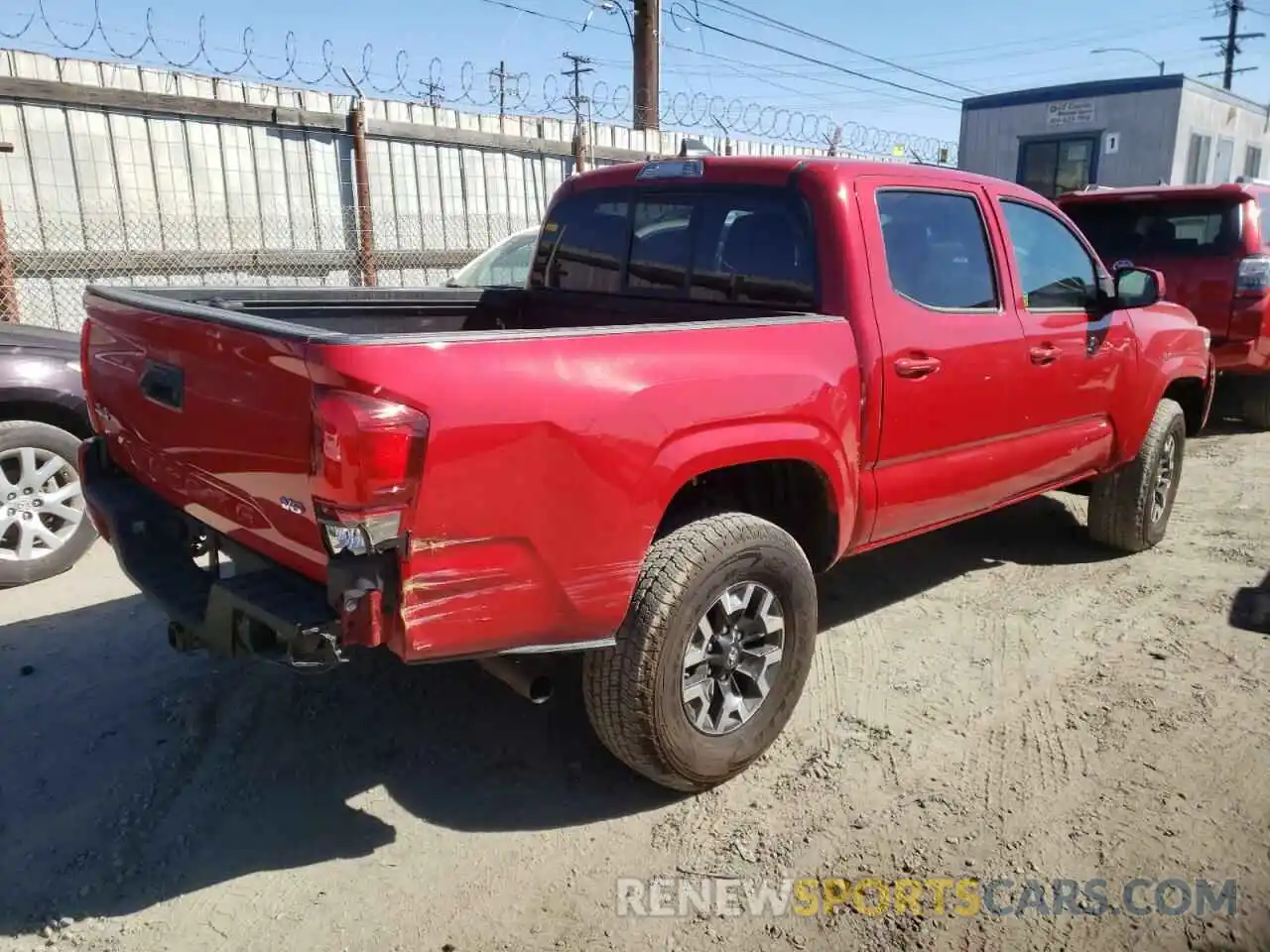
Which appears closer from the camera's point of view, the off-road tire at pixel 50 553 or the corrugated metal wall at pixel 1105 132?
the off-road tire at pixel 50 553

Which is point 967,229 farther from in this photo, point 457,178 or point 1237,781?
point 457,178

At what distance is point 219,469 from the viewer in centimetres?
272

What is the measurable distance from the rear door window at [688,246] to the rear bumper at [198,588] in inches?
74.3

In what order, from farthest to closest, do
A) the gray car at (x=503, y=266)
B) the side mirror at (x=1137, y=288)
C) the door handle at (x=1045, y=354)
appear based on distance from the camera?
the gray car at (x=503, y=266)
the side mirror at (x=1137, y=288)
the door handle at (x=1045, y=354)

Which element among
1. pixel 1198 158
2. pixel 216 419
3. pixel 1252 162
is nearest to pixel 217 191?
pixel 216 419

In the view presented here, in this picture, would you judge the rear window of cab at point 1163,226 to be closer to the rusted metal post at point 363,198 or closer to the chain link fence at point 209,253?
the chain link fence at point 209,253

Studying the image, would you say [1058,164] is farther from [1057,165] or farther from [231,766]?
[231,766]

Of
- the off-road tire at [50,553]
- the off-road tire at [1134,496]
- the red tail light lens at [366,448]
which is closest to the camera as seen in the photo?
the red tail light lens at [366,448]

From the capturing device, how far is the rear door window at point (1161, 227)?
7.57 metres

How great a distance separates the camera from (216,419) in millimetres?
2654

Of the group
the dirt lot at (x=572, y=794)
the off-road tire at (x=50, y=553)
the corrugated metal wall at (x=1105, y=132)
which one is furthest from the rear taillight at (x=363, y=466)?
the corrugated metal wall at (x=1105, y=132)

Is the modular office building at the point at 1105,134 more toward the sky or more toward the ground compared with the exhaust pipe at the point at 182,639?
more toward the sky

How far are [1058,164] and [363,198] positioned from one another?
53.9 feet

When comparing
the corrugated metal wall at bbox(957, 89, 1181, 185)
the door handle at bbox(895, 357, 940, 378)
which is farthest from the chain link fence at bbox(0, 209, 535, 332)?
the corrugated metal wall at bbox(957, 89, 1181, 185)
